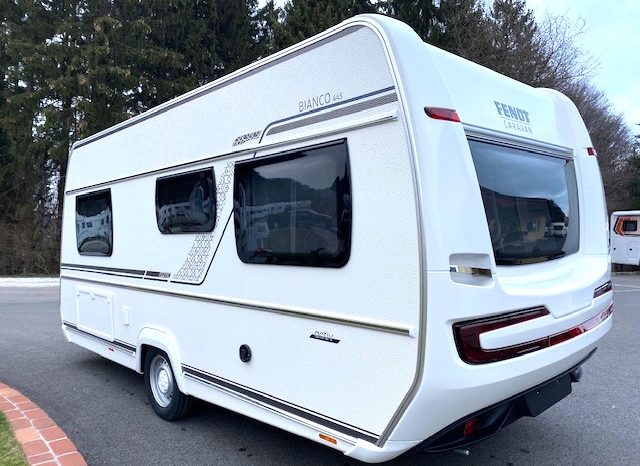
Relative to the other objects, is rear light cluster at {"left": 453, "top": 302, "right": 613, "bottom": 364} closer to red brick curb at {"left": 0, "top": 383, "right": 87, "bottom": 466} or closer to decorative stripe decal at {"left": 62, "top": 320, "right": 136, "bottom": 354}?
red brick curb at {"left": 0, "top": 383, "right": 87, "bottom": 466}

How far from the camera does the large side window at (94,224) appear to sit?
538 cm

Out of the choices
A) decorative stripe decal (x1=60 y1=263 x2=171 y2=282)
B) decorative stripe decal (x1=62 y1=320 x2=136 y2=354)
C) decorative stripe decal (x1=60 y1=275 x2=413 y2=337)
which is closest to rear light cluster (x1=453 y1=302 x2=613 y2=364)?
decorative stripe decal (x1=60 y1=275 x2=413 y2=337)

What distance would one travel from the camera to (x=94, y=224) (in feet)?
18.7

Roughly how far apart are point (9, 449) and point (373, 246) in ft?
9.83

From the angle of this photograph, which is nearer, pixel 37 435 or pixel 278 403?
pixel 278 403

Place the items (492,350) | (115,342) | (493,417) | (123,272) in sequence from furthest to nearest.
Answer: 1. (115,342)
2. (123,272)
3. (493,417)
4. (492,350)

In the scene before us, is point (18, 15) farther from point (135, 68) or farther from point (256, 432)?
point (256, 432)

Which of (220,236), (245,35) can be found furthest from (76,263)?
(245,35)

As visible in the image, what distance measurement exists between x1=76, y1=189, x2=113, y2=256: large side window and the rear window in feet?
12.7

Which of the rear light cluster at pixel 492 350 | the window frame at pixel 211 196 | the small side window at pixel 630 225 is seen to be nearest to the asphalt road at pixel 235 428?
the rear light cluster at pixel 492 350

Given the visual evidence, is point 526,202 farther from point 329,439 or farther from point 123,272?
point 123,272

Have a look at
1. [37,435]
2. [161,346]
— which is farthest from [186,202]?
[37,435]

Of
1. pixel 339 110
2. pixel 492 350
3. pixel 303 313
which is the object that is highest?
pixel 339 110

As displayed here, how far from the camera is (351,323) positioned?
277cm
